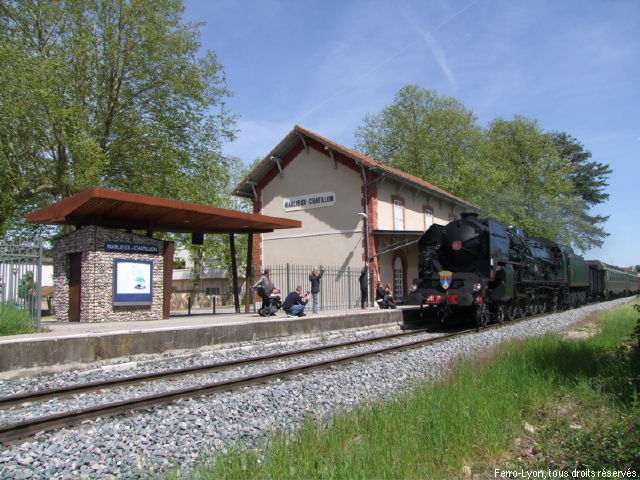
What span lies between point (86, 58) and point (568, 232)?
3819cm

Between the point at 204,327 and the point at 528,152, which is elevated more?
the point at 528,152

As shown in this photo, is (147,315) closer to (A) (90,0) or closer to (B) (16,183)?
(B) (16,183)

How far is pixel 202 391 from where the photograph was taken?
672cm

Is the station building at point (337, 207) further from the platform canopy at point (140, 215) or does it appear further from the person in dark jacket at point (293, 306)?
the person in dark jacket at point (293, 306)

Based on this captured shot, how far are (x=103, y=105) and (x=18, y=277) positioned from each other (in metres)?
15.0

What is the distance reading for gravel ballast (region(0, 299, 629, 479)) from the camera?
434cm

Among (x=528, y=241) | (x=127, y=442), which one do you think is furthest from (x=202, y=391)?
(x=528, y=241)

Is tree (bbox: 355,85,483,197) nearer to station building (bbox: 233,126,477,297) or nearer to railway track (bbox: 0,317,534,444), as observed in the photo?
station building (bbox: 233,126,477,297)

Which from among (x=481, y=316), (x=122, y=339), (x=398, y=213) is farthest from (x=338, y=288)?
(x=122, y=339)

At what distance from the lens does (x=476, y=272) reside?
14414mm

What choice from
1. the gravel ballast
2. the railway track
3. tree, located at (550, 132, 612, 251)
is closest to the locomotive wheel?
the railway track

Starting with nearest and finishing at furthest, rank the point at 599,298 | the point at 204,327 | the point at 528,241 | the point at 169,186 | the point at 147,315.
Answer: the point at 204,327
the point at 147,315
the point at 528,241
the point at 169,186
the point at 599,298

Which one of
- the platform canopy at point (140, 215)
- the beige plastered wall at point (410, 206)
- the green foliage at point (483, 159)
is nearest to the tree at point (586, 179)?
the green foliage at point (483, 159)

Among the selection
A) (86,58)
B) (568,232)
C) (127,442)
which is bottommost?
(127,442)
